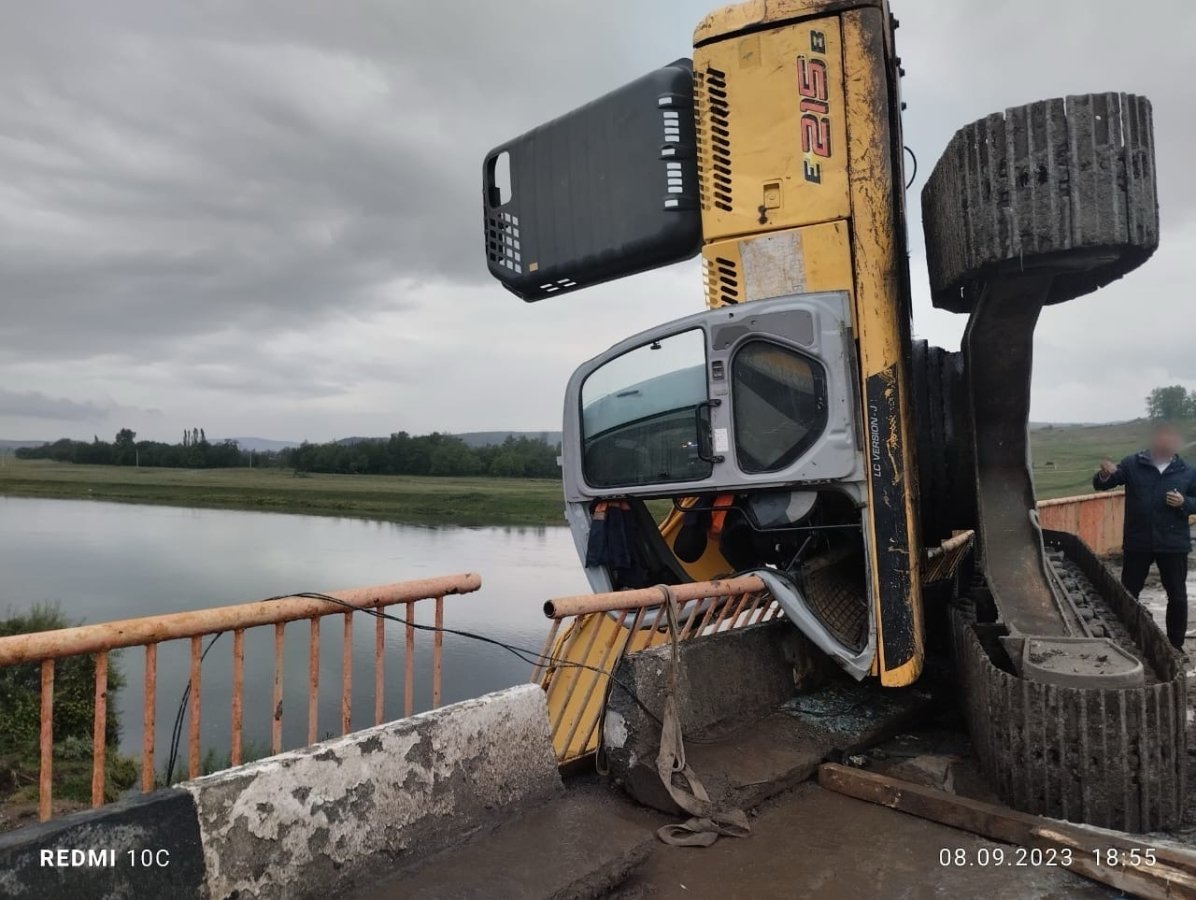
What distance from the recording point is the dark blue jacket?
5930mm

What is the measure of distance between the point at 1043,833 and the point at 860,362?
86.4 inches

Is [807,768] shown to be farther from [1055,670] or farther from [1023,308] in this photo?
[1023,308]

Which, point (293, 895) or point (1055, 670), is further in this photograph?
point (1055, 670)

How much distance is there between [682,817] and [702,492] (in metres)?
1.79

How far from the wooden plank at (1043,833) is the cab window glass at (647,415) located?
1.72 m

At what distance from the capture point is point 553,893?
2.53 m

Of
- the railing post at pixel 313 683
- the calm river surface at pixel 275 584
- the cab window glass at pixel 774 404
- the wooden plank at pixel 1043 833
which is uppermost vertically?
the cab window glass at pixel 774 404

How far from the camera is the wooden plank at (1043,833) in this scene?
2.59 metres

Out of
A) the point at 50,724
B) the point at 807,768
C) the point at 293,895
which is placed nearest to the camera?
the point at 50,724

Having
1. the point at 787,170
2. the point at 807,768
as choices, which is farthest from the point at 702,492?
the point at 787,170

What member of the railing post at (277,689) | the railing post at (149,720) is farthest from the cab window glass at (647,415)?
the railing post at (149,720)

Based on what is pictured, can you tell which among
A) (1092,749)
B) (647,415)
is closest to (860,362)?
(647,415)

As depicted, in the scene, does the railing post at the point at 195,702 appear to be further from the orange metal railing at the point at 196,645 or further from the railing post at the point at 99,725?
the railing post at the point at 99,725

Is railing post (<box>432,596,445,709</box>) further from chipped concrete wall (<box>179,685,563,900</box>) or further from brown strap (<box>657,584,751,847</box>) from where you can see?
brown strap (<box>657,584,751,847</box>)
